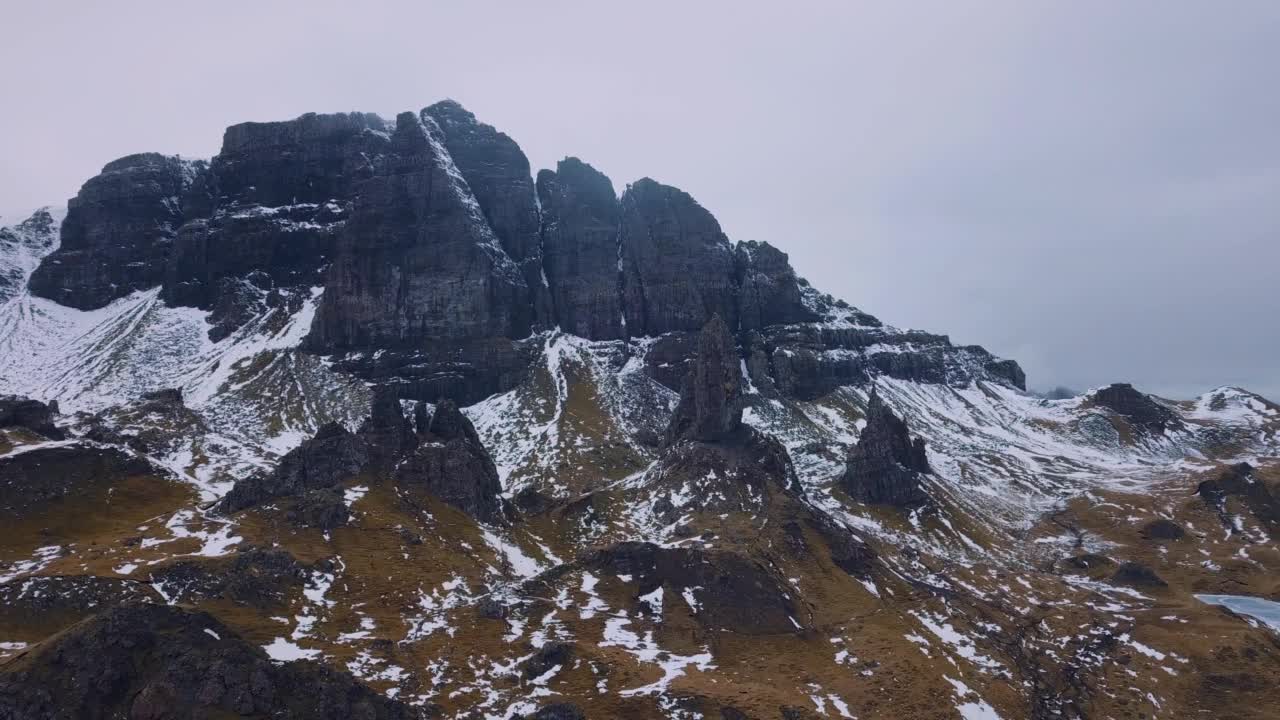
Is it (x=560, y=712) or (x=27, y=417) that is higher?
(x=27, y=417)

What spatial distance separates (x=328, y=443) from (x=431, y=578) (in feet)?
156

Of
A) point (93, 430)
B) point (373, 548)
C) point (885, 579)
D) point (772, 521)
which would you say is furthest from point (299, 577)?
point (885, 579)

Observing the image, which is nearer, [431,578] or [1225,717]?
[1225,717]

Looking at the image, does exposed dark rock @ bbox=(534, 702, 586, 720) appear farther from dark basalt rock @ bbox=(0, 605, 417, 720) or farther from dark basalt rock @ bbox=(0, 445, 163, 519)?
dark basalt rock @ bbox=(0, 445, 163, 519)

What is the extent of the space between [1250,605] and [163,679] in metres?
225

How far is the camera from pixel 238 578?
131 meters

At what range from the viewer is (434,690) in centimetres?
11775

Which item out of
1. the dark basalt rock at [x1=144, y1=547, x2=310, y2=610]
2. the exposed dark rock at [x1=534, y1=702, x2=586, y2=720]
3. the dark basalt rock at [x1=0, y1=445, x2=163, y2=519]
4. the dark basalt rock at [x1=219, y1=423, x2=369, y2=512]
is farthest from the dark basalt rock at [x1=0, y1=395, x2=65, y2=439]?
the exposed dark rock at [x1=534, y1=702, x2=586, y2=720]

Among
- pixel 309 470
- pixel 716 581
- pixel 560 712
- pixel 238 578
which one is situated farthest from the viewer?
pixel 309 470

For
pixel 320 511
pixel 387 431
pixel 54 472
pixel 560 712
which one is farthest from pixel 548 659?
pixel 54 472

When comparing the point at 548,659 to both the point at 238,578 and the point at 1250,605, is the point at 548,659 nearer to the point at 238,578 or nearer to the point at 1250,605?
the point at 238,578

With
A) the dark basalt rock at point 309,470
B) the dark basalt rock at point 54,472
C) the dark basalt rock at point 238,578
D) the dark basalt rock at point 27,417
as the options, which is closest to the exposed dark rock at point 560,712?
the dark basalt rock at point 238,578

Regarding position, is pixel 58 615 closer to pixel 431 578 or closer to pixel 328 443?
pixel 431 578

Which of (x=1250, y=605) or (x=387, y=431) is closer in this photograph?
(x=1250, y=605)
